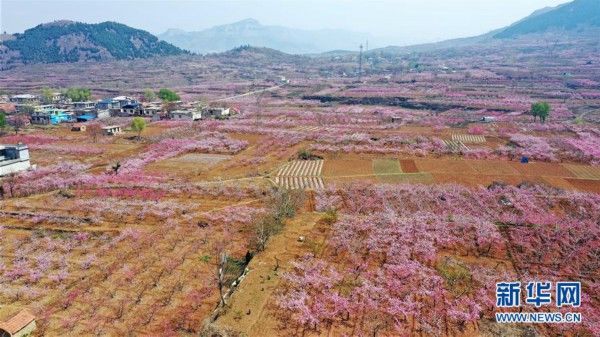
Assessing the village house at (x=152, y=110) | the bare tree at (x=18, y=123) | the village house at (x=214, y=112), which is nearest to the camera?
the bare tree at (x=18, y=123)

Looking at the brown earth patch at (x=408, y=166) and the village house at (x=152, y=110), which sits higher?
the village house at (x=152, y=110)

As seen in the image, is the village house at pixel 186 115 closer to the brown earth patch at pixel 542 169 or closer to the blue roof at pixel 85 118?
the blue roof at pixel 85 118

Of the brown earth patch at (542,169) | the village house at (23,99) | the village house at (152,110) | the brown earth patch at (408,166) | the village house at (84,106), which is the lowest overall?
the brown earth patch at (542,169)

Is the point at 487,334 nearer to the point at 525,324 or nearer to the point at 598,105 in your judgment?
the point at 525,324

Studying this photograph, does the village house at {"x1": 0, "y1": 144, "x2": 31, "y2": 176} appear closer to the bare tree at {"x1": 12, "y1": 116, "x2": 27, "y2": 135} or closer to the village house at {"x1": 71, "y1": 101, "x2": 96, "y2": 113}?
the bare tree at {"x1": 12, "y1": 116, "x2": 27, "y2": 135}

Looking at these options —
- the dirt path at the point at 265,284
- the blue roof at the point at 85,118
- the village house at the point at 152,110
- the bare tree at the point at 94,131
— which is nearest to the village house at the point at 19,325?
the dirt path at the point at 265,284

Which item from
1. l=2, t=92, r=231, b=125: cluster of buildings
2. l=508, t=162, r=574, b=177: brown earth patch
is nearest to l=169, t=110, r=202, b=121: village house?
l=2, t=92, r=231, b=125: cluster of buildings

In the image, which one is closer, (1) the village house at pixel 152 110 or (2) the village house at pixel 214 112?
(1) the village house at pixel 152 110
